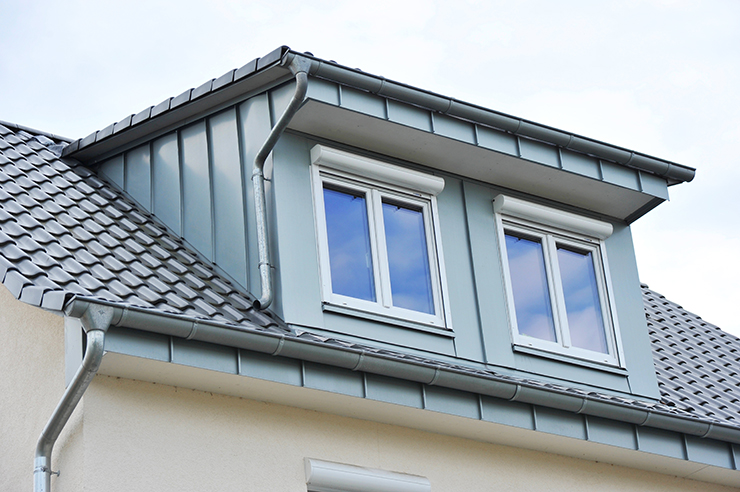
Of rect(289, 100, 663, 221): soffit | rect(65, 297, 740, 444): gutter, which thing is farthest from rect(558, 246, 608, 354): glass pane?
rect(65, 297, 740, 444): gutter

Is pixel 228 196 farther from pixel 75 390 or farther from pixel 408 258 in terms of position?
pixel 75 390

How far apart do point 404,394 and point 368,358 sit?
1.47 ft

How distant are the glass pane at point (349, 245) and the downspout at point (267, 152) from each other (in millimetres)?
568

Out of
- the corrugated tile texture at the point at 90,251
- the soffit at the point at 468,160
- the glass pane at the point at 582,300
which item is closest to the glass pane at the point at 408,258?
the soffit at the point at 468,160

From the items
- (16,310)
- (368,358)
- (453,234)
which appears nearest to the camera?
(368,358)

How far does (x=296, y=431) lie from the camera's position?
721cm

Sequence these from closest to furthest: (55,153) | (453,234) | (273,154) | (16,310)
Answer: (16,310)
(273,154)
(453,234)
(55,153)

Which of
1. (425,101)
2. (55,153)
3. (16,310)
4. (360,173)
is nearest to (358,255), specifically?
(360,173)

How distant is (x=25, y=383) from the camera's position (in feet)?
23.7

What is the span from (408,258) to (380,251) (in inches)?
12.6

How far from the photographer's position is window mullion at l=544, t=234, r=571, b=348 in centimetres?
905

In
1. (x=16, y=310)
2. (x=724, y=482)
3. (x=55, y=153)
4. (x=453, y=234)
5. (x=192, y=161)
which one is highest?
(x=55, y=153)

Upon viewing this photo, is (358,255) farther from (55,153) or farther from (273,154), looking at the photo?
(55,153)

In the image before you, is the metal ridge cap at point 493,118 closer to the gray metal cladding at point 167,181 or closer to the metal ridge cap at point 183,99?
the metal ridge cap at point 183,99
